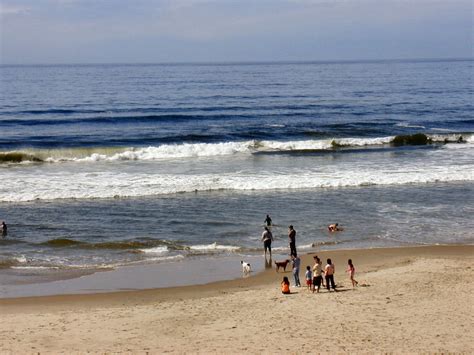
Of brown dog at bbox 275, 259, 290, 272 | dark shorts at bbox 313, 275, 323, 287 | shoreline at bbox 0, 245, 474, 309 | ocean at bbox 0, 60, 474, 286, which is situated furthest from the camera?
ocean at bbox 0, 60, 474, 286

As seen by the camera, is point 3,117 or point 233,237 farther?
point 3,117

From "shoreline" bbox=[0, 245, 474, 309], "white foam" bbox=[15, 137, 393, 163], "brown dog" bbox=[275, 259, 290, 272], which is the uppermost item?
"white foam" bbox=[15, 137, 393, 163]

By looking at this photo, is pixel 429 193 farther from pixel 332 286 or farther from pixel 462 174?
pixel 332 286

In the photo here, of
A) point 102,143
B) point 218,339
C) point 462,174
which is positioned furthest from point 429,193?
point 102,143

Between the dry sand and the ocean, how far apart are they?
3.20 m

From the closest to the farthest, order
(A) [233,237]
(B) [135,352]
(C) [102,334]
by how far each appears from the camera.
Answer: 1. (B) [135,352]
2. (C) [102,334]
3. (A) [233,237]

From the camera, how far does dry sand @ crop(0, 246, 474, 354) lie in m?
14.2

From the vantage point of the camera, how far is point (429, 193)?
30.7 m

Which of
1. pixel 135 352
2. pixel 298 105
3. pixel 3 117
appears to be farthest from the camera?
pixel 298 105

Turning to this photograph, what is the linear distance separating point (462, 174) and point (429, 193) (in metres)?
4.68

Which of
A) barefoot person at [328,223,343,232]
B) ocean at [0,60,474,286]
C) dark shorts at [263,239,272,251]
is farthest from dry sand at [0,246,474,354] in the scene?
barefoot person at [328,223,343,232]

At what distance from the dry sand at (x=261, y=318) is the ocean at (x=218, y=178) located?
320cm

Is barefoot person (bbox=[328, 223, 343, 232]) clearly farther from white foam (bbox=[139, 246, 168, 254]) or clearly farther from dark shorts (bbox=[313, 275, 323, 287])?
dark shorts (bbox=[313, 275, 323, 287])

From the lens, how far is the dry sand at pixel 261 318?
46.7 feet
